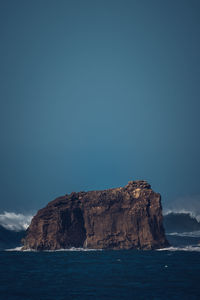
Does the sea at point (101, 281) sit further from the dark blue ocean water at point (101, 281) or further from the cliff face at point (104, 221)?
the cliff face at point (104, 221)

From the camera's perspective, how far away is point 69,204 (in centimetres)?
14625

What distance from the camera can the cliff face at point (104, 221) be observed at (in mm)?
133625

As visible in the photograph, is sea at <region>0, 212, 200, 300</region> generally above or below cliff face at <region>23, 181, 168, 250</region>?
below

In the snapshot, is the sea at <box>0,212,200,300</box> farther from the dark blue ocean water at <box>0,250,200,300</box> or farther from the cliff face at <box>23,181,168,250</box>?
the cliff face at <box>23,181,168,250</box>

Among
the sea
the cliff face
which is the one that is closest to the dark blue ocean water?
the sea

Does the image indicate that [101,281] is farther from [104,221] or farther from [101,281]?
[104,221]

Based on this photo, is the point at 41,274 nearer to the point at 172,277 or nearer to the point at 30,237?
the point at 172,277

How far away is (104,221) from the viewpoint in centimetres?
14212

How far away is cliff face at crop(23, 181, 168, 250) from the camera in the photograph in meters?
134

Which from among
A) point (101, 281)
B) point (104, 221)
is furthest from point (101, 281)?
point (104, 221)

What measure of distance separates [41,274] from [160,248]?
68559mm

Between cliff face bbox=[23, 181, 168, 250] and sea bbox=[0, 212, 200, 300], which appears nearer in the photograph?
sea bbox=[0, 212, 200, 300]

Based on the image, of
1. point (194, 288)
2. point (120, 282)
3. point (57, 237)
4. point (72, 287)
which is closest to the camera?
point (194, 288)

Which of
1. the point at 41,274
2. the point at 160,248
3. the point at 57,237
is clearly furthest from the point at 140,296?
the point at 57,237
